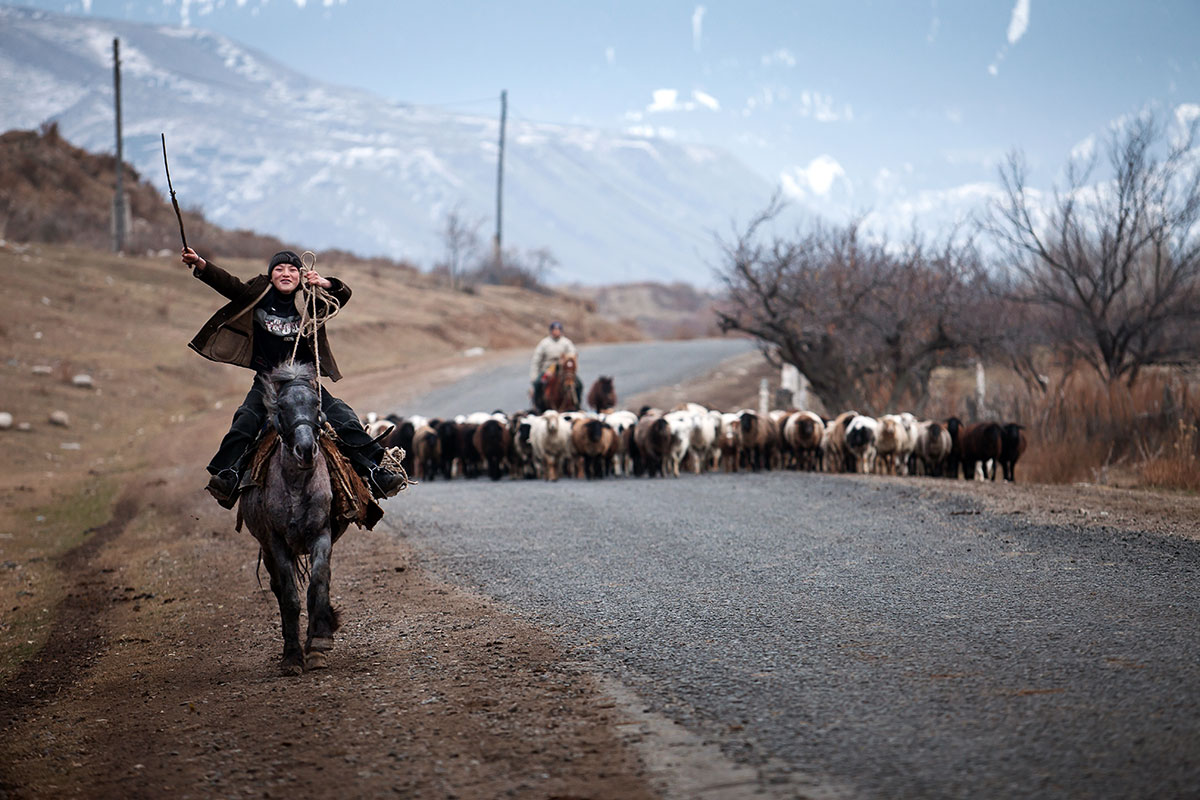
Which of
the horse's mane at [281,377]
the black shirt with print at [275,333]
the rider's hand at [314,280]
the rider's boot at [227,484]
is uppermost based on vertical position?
the rider's hand at [314,280]

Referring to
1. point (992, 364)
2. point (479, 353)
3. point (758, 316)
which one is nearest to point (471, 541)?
point (758, 316)

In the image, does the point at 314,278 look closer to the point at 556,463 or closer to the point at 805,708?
the point at 805,708

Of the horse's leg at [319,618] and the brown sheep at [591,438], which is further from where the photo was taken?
the brown sheep at [591,438]

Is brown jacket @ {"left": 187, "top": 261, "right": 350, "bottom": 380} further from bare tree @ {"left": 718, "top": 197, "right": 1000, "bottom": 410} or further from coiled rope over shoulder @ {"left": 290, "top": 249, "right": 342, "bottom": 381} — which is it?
bare tree @ {"left": 718, "top": 197, "right": 1000, "bottom": 410}

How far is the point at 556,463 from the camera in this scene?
18172 millimetres

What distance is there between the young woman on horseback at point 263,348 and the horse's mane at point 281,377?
59mm

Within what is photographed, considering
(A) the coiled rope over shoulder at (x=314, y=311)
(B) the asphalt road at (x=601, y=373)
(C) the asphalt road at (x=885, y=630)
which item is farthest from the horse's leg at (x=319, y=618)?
(B) the asphalt road at (x=601, y=373)

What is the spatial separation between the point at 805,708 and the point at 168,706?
358 cm

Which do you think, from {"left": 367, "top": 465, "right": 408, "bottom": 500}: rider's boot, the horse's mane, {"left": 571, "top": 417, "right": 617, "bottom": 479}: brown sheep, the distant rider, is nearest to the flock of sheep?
{"left": 571, "top": 417, "right": 617, "bottom": 479}: brown sheep

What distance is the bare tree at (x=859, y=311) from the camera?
21.9 metres

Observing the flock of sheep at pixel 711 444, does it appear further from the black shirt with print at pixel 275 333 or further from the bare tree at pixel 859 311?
the black shirt with print at pixel 275 333

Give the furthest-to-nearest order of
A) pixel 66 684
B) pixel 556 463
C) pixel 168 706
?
pixel 556 463 < pixel 66 684 < pixel 168 706

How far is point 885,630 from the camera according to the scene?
22.6 feet

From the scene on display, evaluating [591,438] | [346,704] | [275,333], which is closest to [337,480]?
[275,333]
